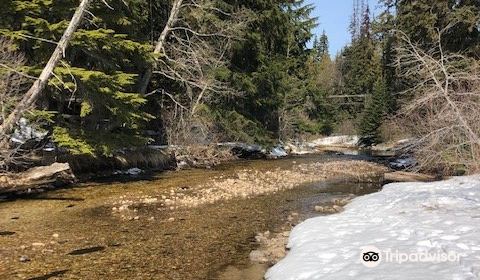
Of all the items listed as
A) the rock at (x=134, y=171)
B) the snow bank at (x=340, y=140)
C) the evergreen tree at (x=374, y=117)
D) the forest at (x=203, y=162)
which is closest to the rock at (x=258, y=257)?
the forest at (x=203, y=162)

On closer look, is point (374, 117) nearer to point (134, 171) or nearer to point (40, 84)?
point (134, 171)

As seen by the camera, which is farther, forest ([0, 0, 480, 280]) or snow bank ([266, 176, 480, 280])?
forest ([0, 0, 480, 280])

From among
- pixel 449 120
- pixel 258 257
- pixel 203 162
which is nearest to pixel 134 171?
pixel 203 162

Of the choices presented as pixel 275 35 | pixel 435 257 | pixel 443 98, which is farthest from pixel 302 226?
pixel 275 35

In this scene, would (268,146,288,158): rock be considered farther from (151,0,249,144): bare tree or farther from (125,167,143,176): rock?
(125,167,143,176): rock

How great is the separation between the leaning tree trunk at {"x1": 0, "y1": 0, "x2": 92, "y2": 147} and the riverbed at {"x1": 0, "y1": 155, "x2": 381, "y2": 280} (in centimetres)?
214

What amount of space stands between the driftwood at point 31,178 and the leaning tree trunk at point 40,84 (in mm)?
1041

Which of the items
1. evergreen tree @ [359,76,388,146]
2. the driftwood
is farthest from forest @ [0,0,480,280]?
evergreen tree @ [359,76,388,146]

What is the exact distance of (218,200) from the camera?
13.1 meters

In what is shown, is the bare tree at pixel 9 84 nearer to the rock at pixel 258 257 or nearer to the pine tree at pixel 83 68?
the pine tree at pixel 83 68

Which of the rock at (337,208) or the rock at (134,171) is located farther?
the rock at (134,171)

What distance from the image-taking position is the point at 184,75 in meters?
22.5

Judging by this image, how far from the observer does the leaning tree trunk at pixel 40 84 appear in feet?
43.5

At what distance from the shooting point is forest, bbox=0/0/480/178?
47.4 feet
